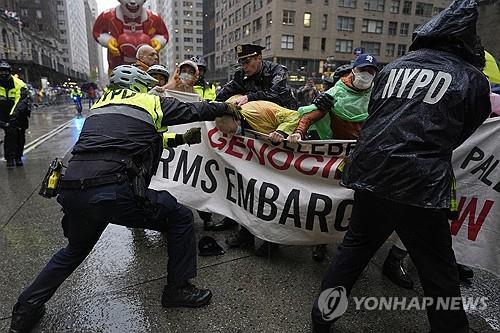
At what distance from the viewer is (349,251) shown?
218 centimetres

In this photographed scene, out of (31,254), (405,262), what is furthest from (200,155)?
(405,262)

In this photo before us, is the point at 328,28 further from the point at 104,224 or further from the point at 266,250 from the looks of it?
the point at 104,224

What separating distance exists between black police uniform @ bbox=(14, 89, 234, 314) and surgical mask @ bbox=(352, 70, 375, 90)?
141 centimetres

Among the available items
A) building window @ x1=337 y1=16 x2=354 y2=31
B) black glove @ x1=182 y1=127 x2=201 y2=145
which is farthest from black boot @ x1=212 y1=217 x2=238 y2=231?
building window @ x1=337 y1=16 x2=354 y2=31

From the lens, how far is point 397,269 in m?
3.01

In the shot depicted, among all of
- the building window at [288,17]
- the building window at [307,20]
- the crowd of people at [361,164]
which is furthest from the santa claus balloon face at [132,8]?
the building window at [307,20]

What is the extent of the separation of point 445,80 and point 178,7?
115423 mm

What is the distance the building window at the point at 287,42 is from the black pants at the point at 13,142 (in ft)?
143

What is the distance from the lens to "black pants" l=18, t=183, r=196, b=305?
2158mm

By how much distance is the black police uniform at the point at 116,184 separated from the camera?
7.08 feet

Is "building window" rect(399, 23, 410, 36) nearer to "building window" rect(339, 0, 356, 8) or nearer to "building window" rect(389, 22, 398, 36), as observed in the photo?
"building window" rect(389, 22, 398, 36)

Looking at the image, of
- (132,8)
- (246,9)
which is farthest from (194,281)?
(246,9)

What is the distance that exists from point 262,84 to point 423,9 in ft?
193

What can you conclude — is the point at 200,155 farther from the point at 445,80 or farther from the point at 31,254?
the point at 445,80
